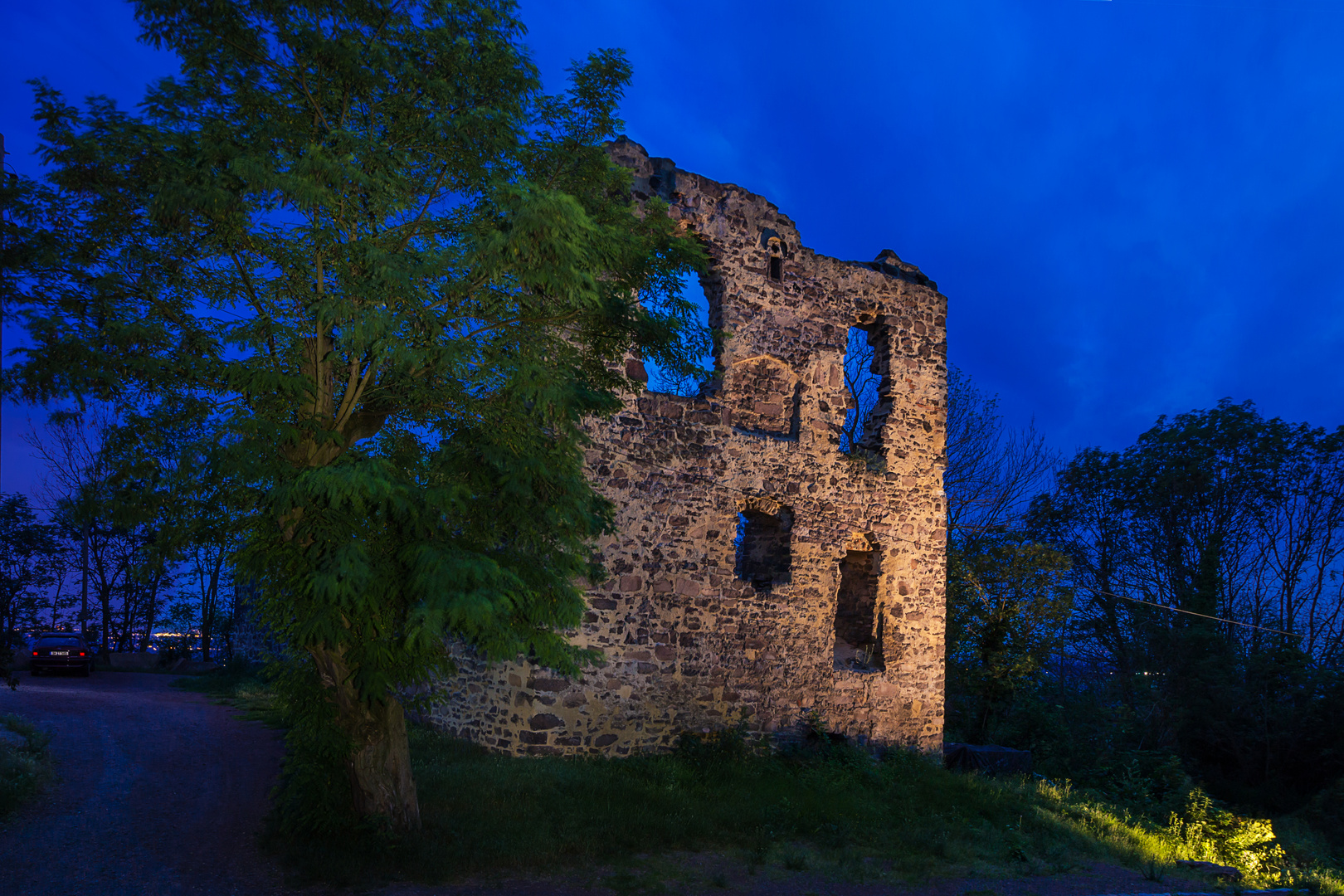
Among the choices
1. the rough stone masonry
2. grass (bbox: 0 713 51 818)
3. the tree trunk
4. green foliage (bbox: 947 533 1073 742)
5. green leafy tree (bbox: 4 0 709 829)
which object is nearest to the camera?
green leafy tree (bbox: 4 0 709 829)

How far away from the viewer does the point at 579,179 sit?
7.24 m

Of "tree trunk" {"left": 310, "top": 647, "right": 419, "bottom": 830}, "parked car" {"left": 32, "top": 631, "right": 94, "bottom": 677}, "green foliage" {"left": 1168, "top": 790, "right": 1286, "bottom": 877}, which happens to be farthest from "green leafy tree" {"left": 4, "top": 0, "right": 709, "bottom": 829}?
"parked car" {"left": 32, "top": 631, "right": 94, "bottom": 677}

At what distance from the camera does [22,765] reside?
8.10 metres

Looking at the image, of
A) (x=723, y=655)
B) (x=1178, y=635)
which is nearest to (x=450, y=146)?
(x=723, y=655)

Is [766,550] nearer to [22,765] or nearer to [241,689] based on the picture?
[22,765]

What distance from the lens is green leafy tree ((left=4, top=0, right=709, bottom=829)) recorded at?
568 centimetres

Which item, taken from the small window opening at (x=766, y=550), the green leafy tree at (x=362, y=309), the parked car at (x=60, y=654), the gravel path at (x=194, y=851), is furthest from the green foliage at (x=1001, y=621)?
the parked car at (x=60, y=654)

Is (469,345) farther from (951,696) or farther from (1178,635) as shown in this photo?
(1178,635)

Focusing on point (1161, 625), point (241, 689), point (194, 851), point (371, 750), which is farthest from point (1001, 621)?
point (241, 689)

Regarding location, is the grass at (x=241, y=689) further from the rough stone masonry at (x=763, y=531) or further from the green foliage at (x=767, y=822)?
the rough stone masonry at (x=763, y=531)

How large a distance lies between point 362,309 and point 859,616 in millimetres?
10222

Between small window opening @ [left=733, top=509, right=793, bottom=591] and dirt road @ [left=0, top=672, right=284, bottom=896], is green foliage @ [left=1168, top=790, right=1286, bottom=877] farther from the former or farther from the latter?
dirt road @ [left=0, top=672, right=284, bottom=896]

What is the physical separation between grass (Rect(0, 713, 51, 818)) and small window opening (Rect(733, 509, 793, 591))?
864 centimetres

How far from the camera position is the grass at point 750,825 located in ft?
22.8
